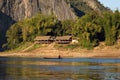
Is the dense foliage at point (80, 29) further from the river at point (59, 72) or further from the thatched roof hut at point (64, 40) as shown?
the river at point (59, 72)

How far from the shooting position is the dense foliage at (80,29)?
131 metres

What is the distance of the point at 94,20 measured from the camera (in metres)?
137

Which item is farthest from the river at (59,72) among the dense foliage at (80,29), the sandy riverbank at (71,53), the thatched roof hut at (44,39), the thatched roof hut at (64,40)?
the thatched roof hut at (44,39)

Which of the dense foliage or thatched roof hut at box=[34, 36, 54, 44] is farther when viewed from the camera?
thatched roof hut at box=[34, 36, 54, 44]

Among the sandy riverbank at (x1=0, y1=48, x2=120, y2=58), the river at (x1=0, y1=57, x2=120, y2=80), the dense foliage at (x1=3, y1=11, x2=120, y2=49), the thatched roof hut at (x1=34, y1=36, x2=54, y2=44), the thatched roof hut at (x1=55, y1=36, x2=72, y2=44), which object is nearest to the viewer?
the river at (x1=0, y1=57, x2=120, y2=80)

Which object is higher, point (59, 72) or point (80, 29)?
point (80, 29)

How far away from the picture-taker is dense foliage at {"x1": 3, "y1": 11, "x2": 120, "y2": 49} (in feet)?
431

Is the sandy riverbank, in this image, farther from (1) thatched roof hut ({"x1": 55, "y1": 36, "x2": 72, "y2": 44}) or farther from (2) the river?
(2) the river

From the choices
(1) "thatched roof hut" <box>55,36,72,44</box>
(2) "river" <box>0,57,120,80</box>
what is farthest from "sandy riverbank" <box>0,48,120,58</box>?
(2) "river" <box>0,57,120,80</box>

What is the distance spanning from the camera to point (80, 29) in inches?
5320

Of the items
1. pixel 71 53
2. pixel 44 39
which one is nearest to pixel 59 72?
pixel 71 53

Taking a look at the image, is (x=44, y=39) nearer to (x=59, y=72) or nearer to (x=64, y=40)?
(x=64, y=40)

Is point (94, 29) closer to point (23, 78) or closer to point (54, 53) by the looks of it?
point (54, 53)

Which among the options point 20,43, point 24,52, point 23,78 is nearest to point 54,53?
point 24,52
